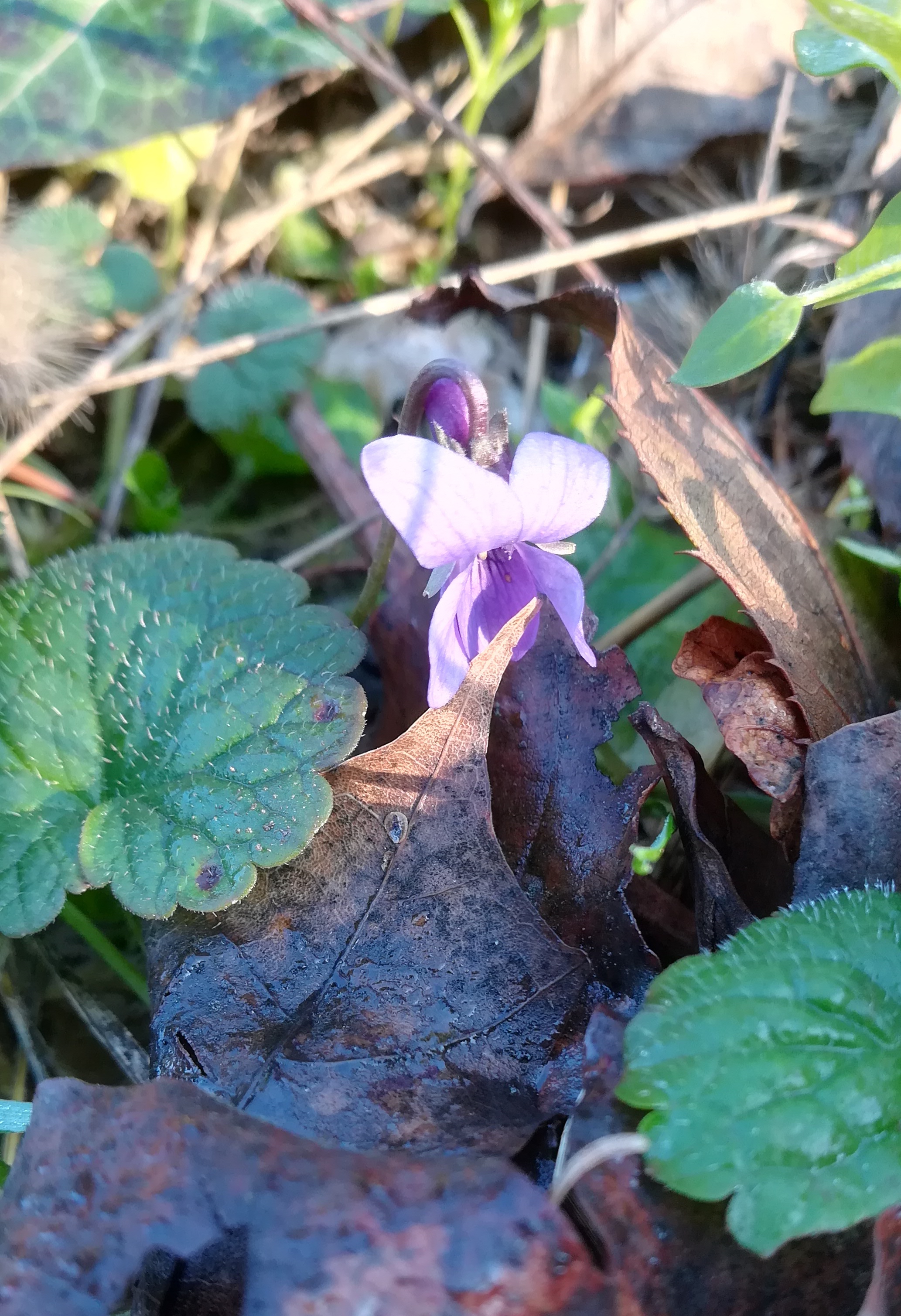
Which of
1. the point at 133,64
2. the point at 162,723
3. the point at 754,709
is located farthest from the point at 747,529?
the point at 133,64

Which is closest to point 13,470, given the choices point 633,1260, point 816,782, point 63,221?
point 63,221

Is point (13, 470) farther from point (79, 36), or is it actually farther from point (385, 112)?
point (385, 112)

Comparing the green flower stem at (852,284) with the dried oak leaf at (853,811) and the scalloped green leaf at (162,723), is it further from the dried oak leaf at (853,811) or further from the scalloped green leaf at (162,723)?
the scalloped green leaf at (162,723)

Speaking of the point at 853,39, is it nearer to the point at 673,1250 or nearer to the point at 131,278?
the point at 673,1250

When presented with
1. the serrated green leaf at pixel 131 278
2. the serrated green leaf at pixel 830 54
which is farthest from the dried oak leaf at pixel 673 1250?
the serrated green leaf at pixel 131 278

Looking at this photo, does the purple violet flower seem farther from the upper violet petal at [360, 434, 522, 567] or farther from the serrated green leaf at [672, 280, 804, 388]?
the serrated green leaf at [672, 280, 804, 388]

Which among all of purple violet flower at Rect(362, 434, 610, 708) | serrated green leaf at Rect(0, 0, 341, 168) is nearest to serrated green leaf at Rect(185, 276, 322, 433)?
serrated green leaf at Rect(0, 0, 341, 168)
